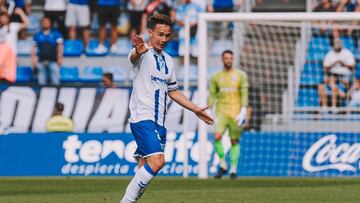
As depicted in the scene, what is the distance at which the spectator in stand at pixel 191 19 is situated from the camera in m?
25.0

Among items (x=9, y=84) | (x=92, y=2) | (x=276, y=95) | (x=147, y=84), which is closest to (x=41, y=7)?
(x=92, y=2)

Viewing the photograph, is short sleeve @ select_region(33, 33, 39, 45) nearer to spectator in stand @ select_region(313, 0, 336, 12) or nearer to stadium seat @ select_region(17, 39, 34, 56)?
stadium seat @ select_region(17, 39, 34, 56)

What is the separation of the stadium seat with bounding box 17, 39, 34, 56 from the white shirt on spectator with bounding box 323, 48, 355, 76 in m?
7.59

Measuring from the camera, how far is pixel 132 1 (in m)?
26.1

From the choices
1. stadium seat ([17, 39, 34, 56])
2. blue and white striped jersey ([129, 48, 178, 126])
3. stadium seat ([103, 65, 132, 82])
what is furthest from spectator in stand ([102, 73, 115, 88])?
blue and white striped jersey ([129, 48, 178, 126])

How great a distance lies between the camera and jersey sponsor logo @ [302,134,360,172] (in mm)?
20084

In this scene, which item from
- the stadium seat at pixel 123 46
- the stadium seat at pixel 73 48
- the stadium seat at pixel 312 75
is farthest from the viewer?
the stadium seat at pixel 73 48

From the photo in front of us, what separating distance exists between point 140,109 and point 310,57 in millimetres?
13618

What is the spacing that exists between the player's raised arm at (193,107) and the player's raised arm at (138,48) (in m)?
0.76

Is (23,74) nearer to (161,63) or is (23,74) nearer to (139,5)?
(139,5)

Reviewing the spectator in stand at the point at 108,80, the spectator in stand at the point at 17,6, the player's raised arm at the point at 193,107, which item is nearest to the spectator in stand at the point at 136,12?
the spectator in stand at the point at 108,80

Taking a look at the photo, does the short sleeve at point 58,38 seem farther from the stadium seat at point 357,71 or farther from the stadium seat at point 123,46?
the stadium seat at point 357,71

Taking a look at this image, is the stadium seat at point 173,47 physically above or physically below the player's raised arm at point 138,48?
below

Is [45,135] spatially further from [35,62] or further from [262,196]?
[262,196]
